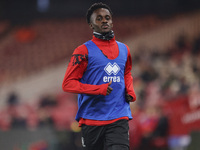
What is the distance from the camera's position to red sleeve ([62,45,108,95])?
10.2ft

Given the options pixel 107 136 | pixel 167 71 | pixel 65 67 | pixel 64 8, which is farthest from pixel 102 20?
pixel 64 8

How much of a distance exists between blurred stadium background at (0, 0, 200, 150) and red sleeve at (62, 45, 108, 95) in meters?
3.41

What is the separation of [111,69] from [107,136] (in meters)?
0.56

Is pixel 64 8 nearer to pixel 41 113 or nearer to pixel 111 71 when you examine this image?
pixel 41 113

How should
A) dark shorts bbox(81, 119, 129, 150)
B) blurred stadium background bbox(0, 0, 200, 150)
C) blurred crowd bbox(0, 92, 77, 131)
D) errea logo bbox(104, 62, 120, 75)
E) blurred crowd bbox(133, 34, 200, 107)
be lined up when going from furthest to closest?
blurred crowd bbox(133, 34, 200, 107), blurred crowd bbox(0, 92, 77, 131), blurred stadium background bbox(0, 0, 200, 150), errea logo bbox(104, 62, 120, 75), dark shorts bbox(81, 119, 129, 150)

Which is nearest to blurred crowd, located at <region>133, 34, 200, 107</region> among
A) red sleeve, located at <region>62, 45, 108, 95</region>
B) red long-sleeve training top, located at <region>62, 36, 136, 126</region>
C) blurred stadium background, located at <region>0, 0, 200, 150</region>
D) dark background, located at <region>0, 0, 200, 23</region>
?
blurred stadium background, located at <region>0, 0, 200, 150</region>

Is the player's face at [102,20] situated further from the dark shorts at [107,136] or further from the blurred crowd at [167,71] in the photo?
the blurred crowd at [167,71]

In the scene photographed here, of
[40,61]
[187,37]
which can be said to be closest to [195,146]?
[187,37]

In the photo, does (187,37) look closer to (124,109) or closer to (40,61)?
(40,61)

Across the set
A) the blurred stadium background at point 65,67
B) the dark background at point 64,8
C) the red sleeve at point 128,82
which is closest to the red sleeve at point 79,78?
the red sleeve at point 128,82

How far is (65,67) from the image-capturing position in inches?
570

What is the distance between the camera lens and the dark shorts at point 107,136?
3.09m

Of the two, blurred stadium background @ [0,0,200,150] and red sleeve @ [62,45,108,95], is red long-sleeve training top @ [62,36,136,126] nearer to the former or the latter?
red sleeve @ [62,45,108,95]

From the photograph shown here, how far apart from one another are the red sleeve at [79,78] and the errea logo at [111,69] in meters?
0.16
